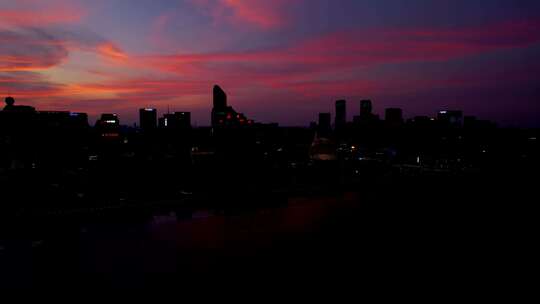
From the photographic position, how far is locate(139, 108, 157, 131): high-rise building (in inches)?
3524

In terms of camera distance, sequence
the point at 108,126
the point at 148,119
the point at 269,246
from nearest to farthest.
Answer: the point at 269,246 → the point at 108,126 → the point at 148,119

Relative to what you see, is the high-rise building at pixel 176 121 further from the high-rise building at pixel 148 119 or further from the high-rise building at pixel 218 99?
the high-rise building at pixel 218 99

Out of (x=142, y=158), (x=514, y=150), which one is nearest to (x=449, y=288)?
(x=142, y=158)

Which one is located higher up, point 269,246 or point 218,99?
point 218,99

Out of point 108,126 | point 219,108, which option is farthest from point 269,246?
point 108,126

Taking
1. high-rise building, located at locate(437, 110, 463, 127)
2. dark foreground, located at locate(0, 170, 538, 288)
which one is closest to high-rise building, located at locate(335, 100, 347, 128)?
high-rise building, located at locate(437, 110, 463, 127)

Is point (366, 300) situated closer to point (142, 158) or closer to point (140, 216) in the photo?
point (140, 216)

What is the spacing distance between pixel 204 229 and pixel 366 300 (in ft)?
18.6

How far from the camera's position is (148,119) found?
90562mm

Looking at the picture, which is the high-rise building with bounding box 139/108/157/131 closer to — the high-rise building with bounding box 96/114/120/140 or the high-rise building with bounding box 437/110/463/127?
the high-rise building with bounding box 96/114/120/140

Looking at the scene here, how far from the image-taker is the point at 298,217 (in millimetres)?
13039

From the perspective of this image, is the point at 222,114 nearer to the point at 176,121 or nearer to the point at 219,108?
the point at 219,108

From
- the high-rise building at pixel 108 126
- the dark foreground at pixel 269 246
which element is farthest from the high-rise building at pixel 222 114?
the dark foreground at pixel 269 246

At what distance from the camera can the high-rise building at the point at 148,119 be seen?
89.5 meters
